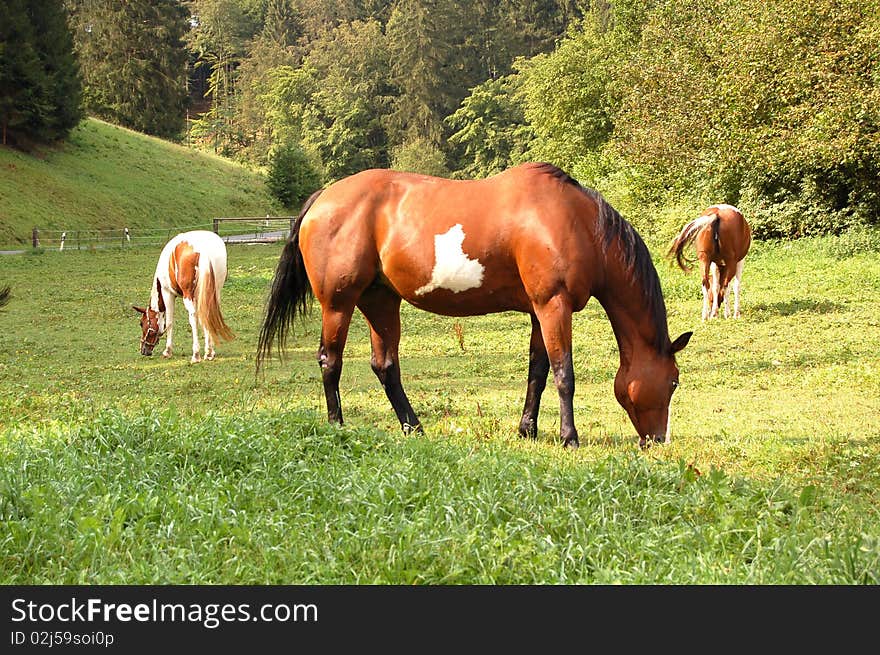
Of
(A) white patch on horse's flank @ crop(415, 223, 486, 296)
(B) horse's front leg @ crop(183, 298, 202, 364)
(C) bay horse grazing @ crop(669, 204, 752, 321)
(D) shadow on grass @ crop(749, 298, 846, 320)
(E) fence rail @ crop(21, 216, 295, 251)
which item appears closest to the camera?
(A) white patch on horse's flank @ crop(415, 223, 486, 296)

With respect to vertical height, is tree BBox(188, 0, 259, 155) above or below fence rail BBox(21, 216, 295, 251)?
above

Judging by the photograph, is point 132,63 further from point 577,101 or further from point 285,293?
point 285,293

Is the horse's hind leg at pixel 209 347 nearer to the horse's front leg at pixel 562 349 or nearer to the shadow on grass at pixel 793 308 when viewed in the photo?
the horse's front leg at pixel 562 349

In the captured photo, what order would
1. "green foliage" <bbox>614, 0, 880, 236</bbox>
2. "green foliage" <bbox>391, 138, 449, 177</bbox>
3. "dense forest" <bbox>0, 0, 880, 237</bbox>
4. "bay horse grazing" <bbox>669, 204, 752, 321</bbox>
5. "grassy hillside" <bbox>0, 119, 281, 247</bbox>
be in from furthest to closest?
"green foliage" <bbox>391, 138, 449, 177</bbox>, "grassy hillside" <bbox>0, 119, 281, 247</bbox>, "dense forest" <bbox>0, 0, 880, 237</bbox>, "green foliage" <bbox>614, 0, 880, 236</bbox>, "bay horse grazing" <bbox>669, 204, 752, 321</bbox>

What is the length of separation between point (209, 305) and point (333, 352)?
554 centimetres

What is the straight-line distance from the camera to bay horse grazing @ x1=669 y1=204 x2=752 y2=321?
14006 mm

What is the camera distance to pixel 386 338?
740 cm

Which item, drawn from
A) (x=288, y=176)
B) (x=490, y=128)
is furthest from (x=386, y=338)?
(x=490, y=128)

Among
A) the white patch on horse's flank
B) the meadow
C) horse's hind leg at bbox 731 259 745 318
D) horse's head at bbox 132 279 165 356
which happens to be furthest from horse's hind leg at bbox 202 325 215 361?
horse's hind leg at bbox 731 259 745 318

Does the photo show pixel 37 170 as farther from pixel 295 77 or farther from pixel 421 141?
pixel 295 77

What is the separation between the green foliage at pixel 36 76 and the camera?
4116cm

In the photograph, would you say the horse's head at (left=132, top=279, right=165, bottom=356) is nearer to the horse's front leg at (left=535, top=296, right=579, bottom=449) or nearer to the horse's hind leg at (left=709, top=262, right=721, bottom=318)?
the horse's front leg at (left=535, top=296, right=579, bottom=449)

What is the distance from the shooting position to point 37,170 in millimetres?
41500

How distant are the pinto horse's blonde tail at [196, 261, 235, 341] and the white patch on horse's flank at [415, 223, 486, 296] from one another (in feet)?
20.0
